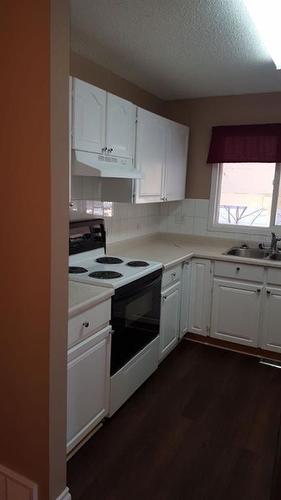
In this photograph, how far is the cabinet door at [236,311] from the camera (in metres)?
3.18

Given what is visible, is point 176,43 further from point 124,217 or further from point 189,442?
point 189,442

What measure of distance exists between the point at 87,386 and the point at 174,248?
1.86 m

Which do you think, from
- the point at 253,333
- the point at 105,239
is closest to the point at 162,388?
the point at 253,333

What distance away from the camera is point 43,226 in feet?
4.49

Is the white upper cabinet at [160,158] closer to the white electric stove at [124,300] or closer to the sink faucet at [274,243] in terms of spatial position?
the white electric stove at [124,300]

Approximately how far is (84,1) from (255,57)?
1.25m

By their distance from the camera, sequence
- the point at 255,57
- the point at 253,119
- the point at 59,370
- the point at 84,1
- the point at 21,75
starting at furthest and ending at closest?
the point at 253,119 → the point at 255,57 → the point at 84,1 → the point at 59,370 → the point at 21,75

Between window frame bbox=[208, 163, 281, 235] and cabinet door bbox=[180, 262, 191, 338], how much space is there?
0.73 m

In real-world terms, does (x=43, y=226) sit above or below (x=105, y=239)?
above

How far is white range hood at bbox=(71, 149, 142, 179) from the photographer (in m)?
2.15

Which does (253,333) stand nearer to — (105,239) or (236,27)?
(105,239)

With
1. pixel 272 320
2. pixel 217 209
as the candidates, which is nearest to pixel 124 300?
pixel 272 320

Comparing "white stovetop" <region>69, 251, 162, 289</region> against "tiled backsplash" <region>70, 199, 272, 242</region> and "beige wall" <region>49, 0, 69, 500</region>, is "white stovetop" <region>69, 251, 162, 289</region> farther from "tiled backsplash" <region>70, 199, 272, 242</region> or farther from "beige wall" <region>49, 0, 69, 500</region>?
"beige wall" <region>49, 0, 69, 500</region>

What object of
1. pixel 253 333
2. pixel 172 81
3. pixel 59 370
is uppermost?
pixel 172 81
